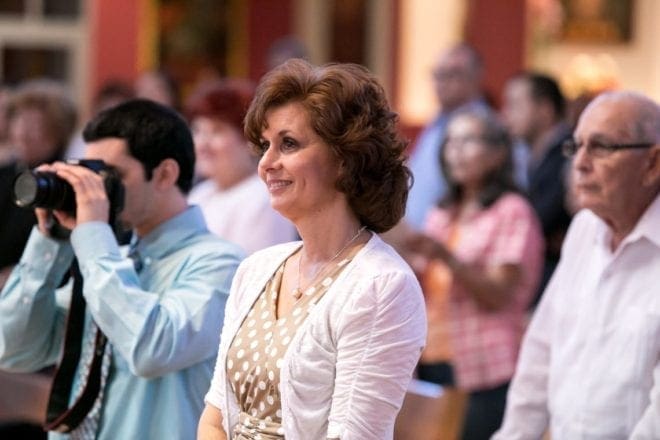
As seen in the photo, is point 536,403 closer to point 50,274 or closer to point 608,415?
point 608,415

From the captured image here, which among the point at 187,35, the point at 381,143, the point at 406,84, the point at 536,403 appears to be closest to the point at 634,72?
the point at 406,84

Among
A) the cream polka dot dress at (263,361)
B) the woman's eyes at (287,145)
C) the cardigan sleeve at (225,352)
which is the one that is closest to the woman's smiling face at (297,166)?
the woman's eyes at (287,145)

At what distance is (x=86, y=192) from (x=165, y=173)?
0.75 feet

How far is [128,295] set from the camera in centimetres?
276

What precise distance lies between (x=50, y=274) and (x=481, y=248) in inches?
75.7

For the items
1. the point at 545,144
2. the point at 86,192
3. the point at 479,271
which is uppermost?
the point at 86,192

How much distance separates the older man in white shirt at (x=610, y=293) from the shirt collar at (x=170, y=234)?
85 cm

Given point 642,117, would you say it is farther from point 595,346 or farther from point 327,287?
point 327,287

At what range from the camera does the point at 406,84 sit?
463 inches

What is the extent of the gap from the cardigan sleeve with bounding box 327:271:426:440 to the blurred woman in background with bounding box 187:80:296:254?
2.23 metres

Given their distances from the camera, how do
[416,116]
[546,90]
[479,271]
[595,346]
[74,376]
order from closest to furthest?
[74,376] < [595,346] < [479,271] < [546,90] < [416,116]

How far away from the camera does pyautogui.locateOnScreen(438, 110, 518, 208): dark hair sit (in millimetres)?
4715

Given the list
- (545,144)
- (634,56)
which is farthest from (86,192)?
(634,56)

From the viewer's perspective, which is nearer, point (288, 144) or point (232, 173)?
point (288, 144)
